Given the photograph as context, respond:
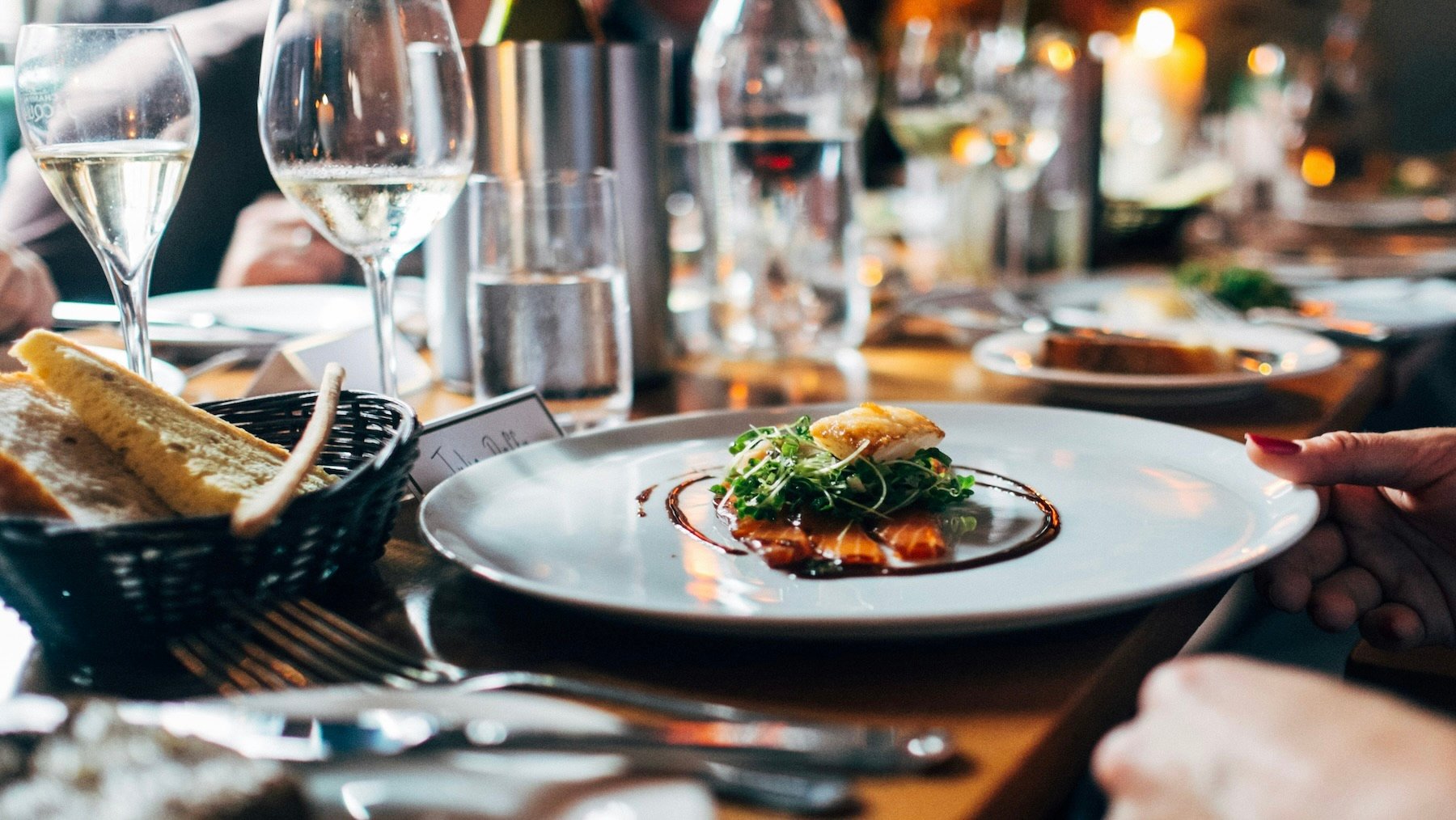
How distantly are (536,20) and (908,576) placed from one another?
0.87m

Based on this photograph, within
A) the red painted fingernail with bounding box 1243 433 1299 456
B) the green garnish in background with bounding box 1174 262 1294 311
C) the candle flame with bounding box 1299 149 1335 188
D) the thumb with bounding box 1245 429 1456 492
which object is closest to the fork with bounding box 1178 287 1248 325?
the green garnish in background with bounding box 1174 262 1294 311

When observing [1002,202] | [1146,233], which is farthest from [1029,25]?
[1002,202]

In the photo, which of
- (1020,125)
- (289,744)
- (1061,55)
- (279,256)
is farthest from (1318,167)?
(289,744)

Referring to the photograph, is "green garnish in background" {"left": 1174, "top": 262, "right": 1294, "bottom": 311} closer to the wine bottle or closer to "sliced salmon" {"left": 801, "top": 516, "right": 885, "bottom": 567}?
the wine bottle

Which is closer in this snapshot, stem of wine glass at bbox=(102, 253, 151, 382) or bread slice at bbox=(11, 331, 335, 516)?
bread slice at bbox=(11, 331, 335, 516)

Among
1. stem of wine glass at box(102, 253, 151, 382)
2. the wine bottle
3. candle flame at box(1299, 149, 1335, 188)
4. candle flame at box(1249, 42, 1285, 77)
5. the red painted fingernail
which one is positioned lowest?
the red painted fingernail

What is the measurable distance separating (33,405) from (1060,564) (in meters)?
0.52

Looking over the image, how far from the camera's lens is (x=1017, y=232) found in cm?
201

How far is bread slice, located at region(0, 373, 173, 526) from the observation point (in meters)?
0.51

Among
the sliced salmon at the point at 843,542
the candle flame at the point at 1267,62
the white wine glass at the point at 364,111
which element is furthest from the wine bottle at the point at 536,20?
the candle flame at the point at 1267,62

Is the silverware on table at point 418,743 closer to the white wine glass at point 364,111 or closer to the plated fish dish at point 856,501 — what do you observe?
the plated fish dish at point 856,501

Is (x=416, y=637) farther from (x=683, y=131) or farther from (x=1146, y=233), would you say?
(x=683, y=131)

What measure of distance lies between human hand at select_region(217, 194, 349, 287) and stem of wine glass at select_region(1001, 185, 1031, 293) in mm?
1095

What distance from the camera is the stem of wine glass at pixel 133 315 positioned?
0.80m
